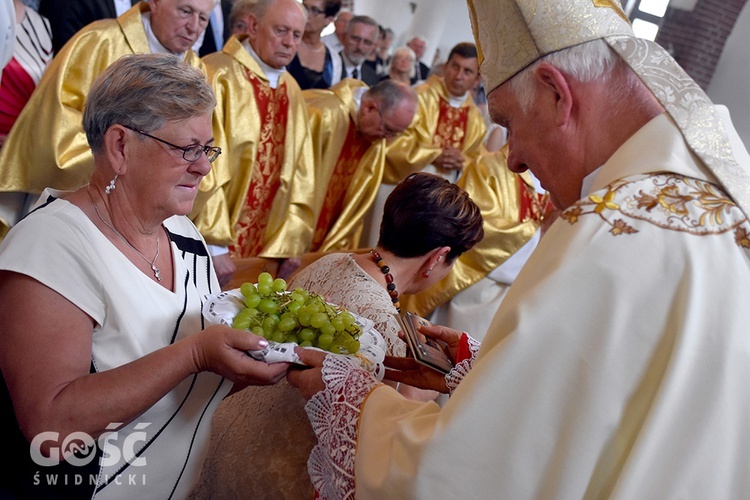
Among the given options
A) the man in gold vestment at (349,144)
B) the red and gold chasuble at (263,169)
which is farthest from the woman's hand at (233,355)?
the man in gold vestment at (349,144)

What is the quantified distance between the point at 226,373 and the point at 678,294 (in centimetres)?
87

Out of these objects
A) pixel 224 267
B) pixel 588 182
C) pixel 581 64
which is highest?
pixel 581 64

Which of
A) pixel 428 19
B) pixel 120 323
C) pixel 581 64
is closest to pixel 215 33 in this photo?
pixel 120 323

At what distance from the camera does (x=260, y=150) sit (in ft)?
13.7

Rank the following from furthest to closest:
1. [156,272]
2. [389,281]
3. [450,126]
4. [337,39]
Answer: [337,39] < [450,126] < [389,281] < [156,272]

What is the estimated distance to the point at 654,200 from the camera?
1.19 meters

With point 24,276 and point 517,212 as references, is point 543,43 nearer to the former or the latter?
point 24,276

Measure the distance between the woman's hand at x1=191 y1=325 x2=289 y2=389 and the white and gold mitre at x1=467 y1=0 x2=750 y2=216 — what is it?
708 millimetres

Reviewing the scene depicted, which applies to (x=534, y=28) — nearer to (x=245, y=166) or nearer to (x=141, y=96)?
(x=141, y=96)

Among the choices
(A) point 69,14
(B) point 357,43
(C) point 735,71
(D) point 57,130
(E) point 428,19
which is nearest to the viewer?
(D) point 57,130

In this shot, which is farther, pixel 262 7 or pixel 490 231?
pixel 490 231

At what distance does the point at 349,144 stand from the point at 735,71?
4675mm

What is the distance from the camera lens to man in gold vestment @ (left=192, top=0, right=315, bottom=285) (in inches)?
153

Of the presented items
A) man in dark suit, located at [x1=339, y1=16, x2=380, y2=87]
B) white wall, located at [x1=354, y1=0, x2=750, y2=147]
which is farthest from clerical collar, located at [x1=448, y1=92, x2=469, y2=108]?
white wall, located at [x1=354, y1=0, x2=750, y2=147]
